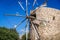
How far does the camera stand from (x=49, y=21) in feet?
55.5

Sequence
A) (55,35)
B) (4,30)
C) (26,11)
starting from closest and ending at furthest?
(55,35), (26,11), (4,30)

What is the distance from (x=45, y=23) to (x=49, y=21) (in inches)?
17.6

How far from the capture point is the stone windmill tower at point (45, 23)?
16422mm

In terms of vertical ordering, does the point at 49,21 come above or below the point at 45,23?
above

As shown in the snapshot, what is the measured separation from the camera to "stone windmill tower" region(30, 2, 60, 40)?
16422 mm

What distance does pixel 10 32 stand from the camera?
1004 inches

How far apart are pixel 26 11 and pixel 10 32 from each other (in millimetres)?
8740

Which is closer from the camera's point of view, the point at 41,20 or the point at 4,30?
the point at 41,20

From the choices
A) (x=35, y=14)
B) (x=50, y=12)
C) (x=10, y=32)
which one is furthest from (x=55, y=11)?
(x=10, y=32)

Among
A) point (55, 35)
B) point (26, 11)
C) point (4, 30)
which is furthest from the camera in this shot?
point (4, 30)

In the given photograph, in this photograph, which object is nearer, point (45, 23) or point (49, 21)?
point (45, 23)

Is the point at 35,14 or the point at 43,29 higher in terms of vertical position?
the point at 35,14

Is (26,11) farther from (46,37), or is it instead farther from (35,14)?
(46,37)

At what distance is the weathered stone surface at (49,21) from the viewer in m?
16.4
